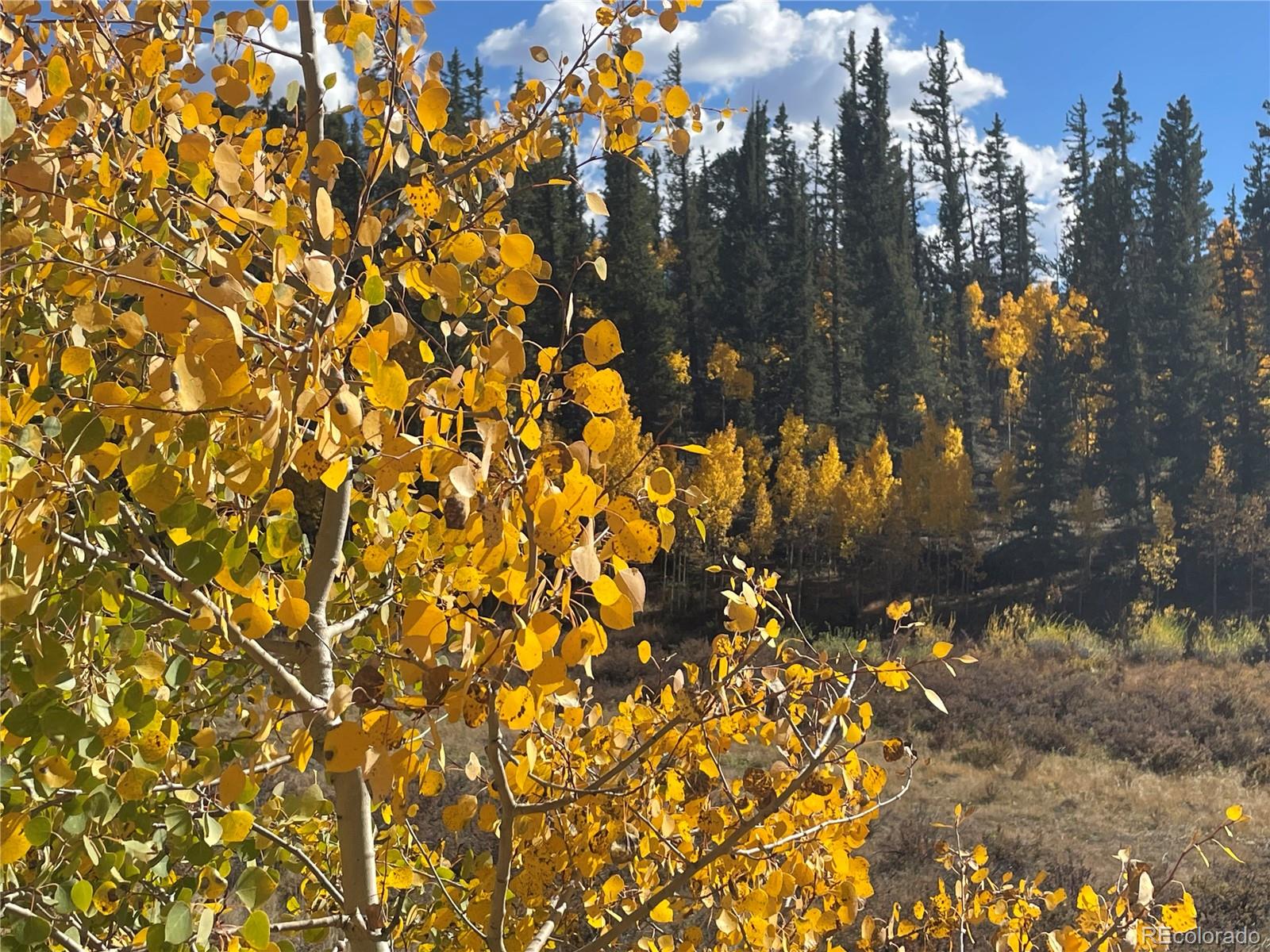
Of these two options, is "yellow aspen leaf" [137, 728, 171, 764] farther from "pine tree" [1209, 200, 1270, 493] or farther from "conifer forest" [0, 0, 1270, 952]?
"pine tree" [1209, 200, 1270, 493]

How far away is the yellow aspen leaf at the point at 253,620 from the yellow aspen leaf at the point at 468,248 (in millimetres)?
416

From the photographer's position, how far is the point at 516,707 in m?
0.73

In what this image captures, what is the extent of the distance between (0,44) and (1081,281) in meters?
35.9

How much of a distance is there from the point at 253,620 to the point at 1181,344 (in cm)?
2649

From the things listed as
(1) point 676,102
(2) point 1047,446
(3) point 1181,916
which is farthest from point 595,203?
(2) point 1047,446

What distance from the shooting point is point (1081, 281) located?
103 ft

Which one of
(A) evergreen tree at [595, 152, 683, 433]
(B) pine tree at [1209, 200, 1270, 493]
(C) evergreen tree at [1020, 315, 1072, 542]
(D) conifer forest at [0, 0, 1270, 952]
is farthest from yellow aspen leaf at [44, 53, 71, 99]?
(B) pine tree at [1209, 200, 1270, 493]

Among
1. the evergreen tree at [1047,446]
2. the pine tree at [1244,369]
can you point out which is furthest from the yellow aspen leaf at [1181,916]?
the pine tree at [1244,369]

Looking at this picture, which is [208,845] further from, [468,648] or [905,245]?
[905,245]

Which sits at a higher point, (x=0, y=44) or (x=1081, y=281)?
(x=1081, y=281)

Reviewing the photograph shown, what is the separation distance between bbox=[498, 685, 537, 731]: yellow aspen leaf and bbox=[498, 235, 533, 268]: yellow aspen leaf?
15.5 inches

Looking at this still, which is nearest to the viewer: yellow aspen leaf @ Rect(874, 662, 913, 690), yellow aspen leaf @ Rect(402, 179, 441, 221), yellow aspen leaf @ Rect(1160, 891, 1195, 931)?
yellow aspen leaf @ Rect(402, 179, 441, 221)

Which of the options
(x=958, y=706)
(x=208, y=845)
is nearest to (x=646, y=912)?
(x=208, y=845)

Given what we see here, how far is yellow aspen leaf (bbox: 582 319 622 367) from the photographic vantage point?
70cm
